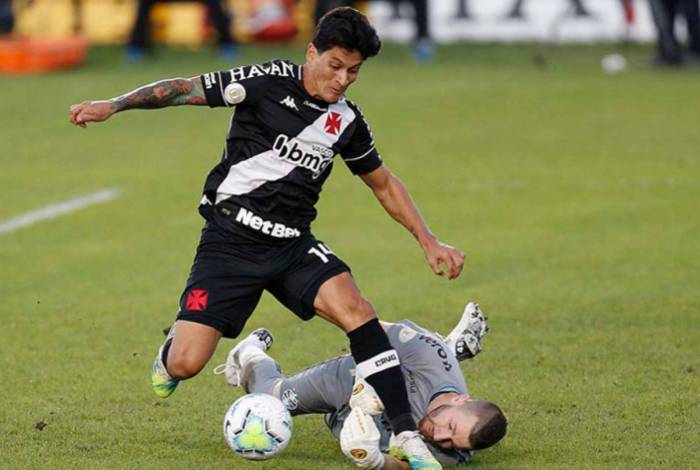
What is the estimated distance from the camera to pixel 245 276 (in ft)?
24.4

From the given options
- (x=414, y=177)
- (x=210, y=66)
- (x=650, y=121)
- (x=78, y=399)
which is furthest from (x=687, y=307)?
(x=210, y=66)

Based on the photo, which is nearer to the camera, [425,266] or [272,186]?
[272,186]

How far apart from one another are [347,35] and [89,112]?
1231mm

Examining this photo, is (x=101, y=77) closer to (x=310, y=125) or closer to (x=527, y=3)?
(x=527, y=3)

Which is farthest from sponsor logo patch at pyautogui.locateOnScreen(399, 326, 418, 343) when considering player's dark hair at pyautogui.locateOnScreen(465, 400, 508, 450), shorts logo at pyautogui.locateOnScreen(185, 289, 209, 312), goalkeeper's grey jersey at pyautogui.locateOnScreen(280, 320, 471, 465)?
shorts logo at pyautogui.locateOnScreen(185, 289, 209, 312)

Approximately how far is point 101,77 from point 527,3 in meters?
7.72

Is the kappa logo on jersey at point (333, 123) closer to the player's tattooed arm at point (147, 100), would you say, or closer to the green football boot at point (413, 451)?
the player's tattooed arm at point (147, 100)

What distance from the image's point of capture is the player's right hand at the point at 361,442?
6.60m

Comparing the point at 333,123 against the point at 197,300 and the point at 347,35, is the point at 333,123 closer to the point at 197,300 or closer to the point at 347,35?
the point at 347,35

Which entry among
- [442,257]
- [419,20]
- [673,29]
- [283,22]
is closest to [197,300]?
[442,257]

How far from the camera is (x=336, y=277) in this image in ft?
23.9

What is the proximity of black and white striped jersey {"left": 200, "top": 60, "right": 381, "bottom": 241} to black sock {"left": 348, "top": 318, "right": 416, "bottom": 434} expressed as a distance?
0.72 m

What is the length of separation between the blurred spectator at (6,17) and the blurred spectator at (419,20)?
5264 millimetres

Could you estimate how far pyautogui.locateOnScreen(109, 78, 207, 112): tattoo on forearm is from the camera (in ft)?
23.5
